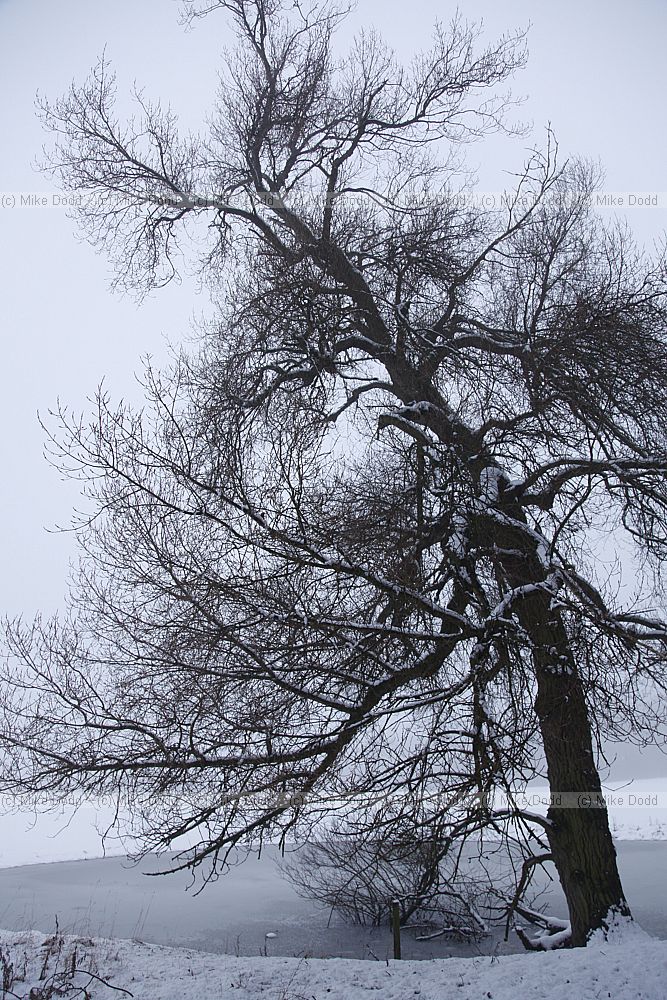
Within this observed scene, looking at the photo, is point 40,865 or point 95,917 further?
point 40,865

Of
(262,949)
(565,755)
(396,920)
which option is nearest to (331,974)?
(396,920)

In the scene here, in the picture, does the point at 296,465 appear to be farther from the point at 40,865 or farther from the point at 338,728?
the point at 40,865

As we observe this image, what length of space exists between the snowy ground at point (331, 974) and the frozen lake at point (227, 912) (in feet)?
4.89

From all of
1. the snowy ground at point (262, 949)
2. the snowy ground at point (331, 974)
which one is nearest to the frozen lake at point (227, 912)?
the snowy ground at point (262, 949)

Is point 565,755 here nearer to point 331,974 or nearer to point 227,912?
point 331,974

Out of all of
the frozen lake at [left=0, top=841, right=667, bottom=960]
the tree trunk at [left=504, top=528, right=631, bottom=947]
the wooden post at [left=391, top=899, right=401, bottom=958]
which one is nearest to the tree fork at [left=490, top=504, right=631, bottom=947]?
the tree trunk at [left=504, top=528, right=631, bottom=947]

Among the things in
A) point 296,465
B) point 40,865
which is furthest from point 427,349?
point 40,865

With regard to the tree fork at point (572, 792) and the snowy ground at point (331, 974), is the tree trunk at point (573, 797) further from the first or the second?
the snowy ground at point (331, 974)

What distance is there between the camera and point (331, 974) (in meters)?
6.90

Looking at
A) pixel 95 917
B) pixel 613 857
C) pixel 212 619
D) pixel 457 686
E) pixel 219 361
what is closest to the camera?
pixel 212 619

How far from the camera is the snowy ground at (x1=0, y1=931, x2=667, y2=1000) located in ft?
17.2

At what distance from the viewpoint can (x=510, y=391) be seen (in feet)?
24.6

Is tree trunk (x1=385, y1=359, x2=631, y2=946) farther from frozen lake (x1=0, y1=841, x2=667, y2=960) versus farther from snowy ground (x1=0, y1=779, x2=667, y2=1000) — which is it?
frozen lake (x1=0, y1=841, x2=667, y2=960)

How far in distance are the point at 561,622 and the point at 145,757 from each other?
330 centimetres
